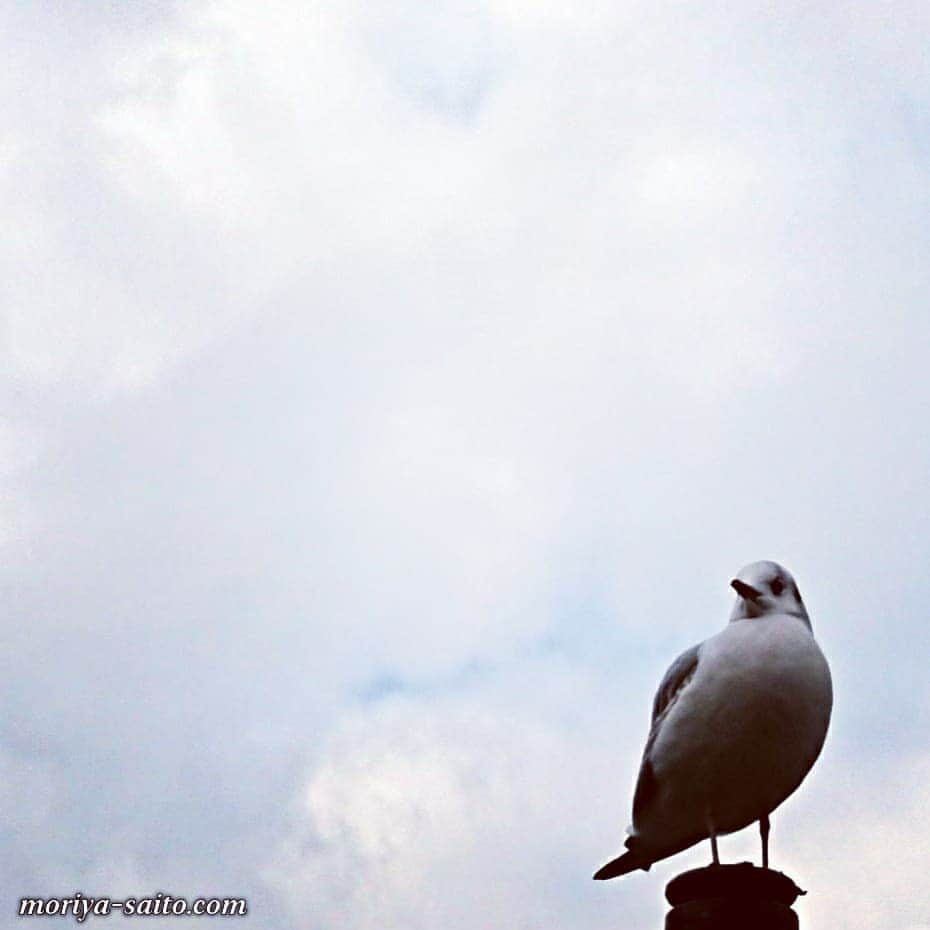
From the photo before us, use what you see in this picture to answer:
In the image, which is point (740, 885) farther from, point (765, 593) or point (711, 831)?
point (765, 593)

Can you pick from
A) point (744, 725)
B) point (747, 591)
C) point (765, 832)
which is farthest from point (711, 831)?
point (747, 591)

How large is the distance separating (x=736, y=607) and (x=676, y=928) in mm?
2068

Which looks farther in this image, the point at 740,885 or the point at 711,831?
the point at 711,831

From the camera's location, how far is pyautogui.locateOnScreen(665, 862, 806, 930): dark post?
802 centimetres

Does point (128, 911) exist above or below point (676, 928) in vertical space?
above

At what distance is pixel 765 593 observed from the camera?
8703mm

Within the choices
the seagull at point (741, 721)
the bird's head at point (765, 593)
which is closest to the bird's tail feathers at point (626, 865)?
the seagull at point (741, 721)

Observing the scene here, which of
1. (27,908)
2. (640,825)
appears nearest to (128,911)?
(27,908)

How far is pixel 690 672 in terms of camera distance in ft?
28.8

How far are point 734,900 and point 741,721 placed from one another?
1.07 metres

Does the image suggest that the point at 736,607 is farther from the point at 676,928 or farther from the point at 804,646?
the point at 676,928

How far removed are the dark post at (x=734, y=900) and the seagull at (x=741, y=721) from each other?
0.23m

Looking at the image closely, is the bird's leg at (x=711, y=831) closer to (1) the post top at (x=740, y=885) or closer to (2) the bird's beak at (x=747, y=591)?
(1) the post top at (x=740, y=885)

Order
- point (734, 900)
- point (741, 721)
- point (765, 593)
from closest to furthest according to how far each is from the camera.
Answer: point (734, 900) < point (741, 721) < point (765, 593)
